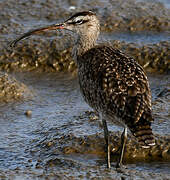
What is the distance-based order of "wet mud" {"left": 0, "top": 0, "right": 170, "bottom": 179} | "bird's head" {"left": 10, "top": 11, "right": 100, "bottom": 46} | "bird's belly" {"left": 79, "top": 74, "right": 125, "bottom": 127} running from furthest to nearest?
"bird's head" {"left": 10, "top": 11, "right": 100, "bottom": 46} → "wet mud" {"left": 0, "top": 0, "right": 170, "bottom": 179} → "bird's belly" {"left": 79, "top": 74, "right": 125, "bottom": 127}

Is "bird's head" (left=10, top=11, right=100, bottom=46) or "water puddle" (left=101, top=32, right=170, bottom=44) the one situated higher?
"bird's head" (left=10, top=11, right=100, bottom=46)

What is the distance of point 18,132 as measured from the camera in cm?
620

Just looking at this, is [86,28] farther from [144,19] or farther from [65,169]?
[144,19]

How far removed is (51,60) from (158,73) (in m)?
1.57

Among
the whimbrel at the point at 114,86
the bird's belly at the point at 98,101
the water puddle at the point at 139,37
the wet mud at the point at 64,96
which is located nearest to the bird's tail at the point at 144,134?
the whimbrel at the point at 114,86

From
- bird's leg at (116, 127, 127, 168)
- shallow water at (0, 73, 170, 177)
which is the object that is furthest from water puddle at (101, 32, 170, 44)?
bird's leg at (116, 127, 127, 168)

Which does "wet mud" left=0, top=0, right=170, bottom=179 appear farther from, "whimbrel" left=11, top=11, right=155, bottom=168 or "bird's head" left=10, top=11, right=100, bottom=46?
"bird's head" left=10, top=11, right=100, bottom=46

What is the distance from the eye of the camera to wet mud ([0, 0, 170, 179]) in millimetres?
5461

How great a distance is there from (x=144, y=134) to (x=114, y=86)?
0.58 metres

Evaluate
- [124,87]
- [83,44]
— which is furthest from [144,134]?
[83,44]

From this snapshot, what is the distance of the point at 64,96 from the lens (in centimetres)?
730

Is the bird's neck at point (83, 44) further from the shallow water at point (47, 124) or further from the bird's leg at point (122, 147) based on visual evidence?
the bird's leg at point (122, 147)

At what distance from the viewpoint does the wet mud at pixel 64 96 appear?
546 cm

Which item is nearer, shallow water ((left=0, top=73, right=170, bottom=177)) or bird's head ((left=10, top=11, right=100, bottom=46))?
shallow water ((left=0, top=73, right=170, bottom=177))
